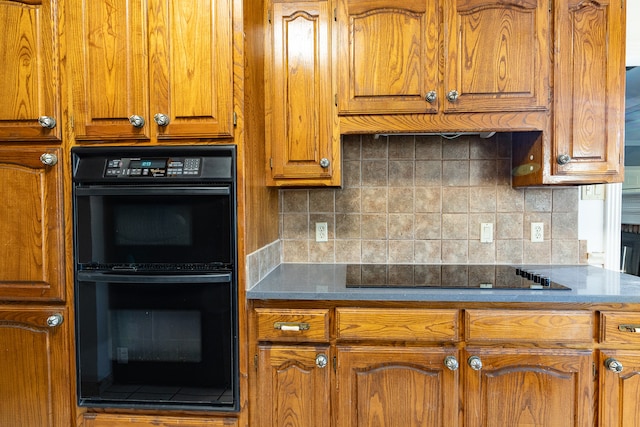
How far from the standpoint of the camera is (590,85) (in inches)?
62.6

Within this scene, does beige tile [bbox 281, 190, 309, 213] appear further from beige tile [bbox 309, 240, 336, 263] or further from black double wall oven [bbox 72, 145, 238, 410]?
black double wall oven [bbox 72, 145, 238, 410]

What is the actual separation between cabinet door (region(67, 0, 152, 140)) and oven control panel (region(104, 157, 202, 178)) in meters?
0.10

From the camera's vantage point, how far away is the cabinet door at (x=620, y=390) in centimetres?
134

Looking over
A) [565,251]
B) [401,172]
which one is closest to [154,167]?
[401,172]

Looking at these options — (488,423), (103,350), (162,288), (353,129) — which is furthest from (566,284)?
(103,350)

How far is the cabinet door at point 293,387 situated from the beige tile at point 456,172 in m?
1.15

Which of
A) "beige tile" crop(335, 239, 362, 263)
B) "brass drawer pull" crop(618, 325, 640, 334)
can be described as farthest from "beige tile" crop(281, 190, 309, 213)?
"brass drawer pull" crop(618, 325, 640, 334)

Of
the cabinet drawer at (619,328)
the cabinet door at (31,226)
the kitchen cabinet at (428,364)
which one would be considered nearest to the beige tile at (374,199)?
the kitchen cabinet at (428,364)

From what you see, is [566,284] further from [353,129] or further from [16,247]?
[16,247]

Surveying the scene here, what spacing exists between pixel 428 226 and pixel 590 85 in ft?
3.14

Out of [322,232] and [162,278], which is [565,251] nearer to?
[322,232]

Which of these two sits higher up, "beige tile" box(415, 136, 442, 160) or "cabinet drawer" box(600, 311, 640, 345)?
"beige tile" box(415, 136, 442, 160)

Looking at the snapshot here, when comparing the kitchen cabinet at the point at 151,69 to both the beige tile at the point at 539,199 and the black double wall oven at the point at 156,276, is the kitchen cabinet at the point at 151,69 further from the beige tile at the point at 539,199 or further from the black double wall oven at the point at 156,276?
the beige tile at the point at 539,199

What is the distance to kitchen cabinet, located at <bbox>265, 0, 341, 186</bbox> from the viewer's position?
164cm
